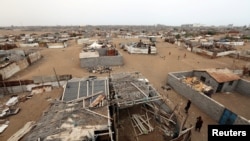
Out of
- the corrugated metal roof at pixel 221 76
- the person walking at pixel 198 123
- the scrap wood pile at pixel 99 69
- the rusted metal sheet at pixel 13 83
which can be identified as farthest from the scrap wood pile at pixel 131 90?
the rusted metal sheet at pixel 13 83

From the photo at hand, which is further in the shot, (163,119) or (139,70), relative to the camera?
(139,70)

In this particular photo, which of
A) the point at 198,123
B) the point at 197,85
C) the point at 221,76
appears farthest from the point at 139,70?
the point at 198,123

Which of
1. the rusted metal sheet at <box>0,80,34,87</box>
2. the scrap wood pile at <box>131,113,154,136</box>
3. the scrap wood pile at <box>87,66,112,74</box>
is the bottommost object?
the scrap wood pile at <box>131,113,154,136</box>

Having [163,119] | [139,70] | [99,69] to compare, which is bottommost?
[163,119]

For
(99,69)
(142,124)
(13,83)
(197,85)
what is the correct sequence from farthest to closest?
(99,69)
(13,83)
(197,85)
(142,124)

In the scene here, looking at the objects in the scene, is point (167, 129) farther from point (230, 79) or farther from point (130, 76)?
point (230, 79)

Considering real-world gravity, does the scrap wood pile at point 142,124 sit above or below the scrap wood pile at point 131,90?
below

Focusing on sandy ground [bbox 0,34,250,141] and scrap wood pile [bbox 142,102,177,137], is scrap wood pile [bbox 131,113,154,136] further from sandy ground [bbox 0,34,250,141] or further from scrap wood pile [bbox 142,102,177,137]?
sandy ground [bbox 0,34,250,141]

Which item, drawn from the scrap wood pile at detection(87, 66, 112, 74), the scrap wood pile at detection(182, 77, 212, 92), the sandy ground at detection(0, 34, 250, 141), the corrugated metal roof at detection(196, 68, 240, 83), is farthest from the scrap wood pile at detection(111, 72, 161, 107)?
the scrap wood pile at detection(87, 66, 112, 74)

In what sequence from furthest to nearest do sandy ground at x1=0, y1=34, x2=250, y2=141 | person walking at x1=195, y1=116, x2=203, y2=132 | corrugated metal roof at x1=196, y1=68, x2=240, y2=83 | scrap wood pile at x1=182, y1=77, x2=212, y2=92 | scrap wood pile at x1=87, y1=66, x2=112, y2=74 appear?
scrap wood pile at x1=87, y1=66, x2=112, y2=74, corrugated metal roof at x1=196, y1=68, x2=240, y2=83, scrap wood pile at x1=182, y1=77, x2=212, y2=92, sandy ground at x1=0, y1=34, x2=250, y2=141, person walking at x1=195, y1=116, x2=203, y2=132

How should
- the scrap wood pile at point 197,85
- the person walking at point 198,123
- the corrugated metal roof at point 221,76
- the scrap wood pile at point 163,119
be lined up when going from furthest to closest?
1. the corrugated metal roof at point 221,76
2. the scrap wood pile at point 197,85
3. the scrap wood pile at point 163,119
4. the person walking at point 198,123

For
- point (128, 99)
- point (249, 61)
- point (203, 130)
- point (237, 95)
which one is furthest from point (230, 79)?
point (249, 61)

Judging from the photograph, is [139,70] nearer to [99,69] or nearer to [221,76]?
[99,69]

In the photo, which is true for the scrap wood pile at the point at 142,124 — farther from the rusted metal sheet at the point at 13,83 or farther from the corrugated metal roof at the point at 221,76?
the rusted metal sheet at the point at 13,83
